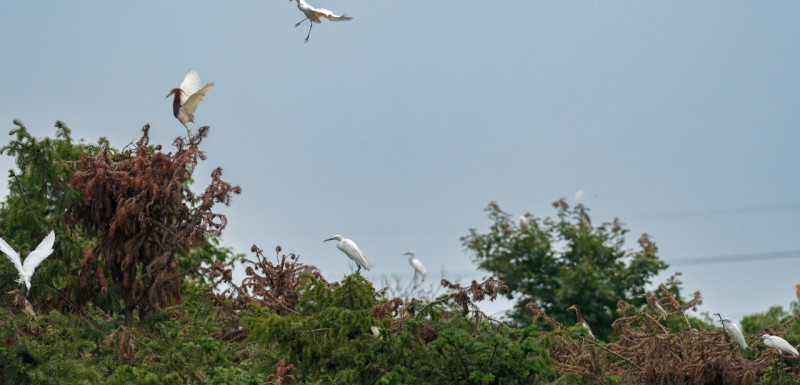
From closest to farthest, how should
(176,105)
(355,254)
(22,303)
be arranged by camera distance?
(22,303) → (355,254) → (176,105)

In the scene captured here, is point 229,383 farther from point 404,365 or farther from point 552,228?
point 552,228

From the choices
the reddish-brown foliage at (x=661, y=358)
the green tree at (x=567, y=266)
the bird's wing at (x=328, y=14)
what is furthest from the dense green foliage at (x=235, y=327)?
the green tree at (x=567, y=266)

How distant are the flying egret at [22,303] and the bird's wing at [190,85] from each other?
7.15 ft

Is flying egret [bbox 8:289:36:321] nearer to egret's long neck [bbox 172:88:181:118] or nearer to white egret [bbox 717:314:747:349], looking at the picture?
egret's long neck [bbox 172:88:181:118]

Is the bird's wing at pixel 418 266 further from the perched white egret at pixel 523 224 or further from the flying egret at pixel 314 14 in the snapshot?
the flying egret at pixel 314 14

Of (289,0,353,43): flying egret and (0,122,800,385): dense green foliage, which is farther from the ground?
(289,0,353,43): flying egret

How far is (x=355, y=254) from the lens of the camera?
750 centimetres

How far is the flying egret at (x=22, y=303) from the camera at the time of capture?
7105 mm

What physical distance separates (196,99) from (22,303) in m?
2.24

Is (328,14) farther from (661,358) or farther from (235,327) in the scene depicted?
(661,358)

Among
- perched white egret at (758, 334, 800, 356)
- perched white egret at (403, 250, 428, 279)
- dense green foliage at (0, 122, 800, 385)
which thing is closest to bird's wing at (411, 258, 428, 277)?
perched white egret at (403, 250, 428, 279)

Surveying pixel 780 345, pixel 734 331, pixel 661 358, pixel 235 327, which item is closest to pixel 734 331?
pixel 734 331

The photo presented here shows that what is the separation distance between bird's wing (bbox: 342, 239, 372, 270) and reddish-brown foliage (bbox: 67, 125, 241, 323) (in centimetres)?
113

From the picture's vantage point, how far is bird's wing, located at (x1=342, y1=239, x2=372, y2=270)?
7.50m
